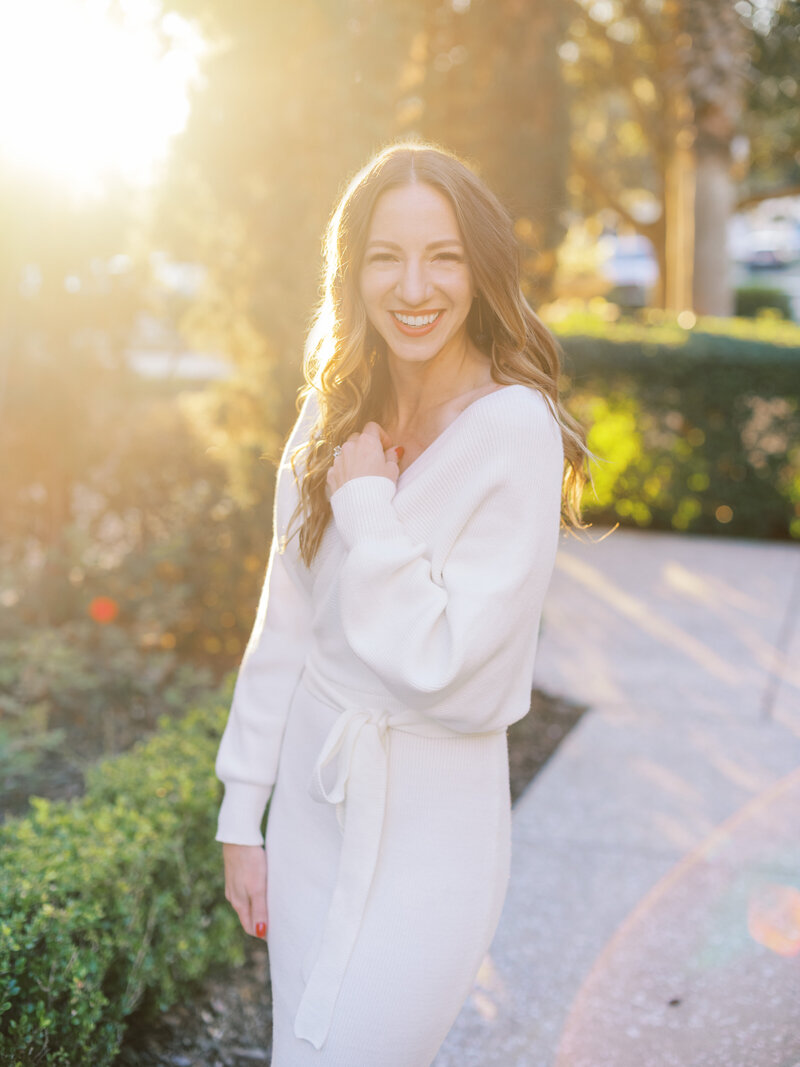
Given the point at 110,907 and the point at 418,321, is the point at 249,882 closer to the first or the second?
the point at 110,907

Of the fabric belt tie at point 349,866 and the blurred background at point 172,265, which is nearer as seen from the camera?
the fabric belt tie at point 349,866

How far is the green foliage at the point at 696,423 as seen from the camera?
7809 millimetres

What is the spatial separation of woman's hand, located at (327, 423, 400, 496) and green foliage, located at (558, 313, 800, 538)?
6.13 m

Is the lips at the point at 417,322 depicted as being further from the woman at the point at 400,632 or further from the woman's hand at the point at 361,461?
the woman's hand at the point at 361,461

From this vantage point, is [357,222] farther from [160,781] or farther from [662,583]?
[662,583]

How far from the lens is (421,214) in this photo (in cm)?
177

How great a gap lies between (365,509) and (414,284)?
1.28ft

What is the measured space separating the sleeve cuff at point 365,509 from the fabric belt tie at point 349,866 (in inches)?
12.8

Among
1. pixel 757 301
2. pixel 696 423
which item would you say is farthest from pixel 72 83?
pixel 757 301

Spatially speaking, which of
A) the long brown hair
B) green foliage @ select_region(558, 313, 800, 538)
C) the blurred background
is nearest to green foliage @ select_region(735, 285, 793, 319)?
green foliage @ select_region(558, 313, 800, 538)

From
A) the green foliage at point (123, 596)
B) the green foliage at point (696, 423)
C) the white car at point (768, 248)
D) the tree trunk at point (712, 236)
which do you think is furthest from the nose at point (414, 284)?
the white car at point (768, 248)

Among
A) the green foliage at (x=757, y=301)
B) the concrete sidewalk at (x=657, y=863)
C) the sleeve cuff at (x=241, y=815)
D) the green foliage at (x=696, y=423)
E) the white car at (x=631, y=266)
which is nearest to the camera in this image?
the sleeve cuff at (x=241, y=815)

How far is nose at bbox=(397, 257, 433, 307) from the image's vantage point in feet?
5.81

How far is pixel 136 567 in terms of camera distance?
195 inches
